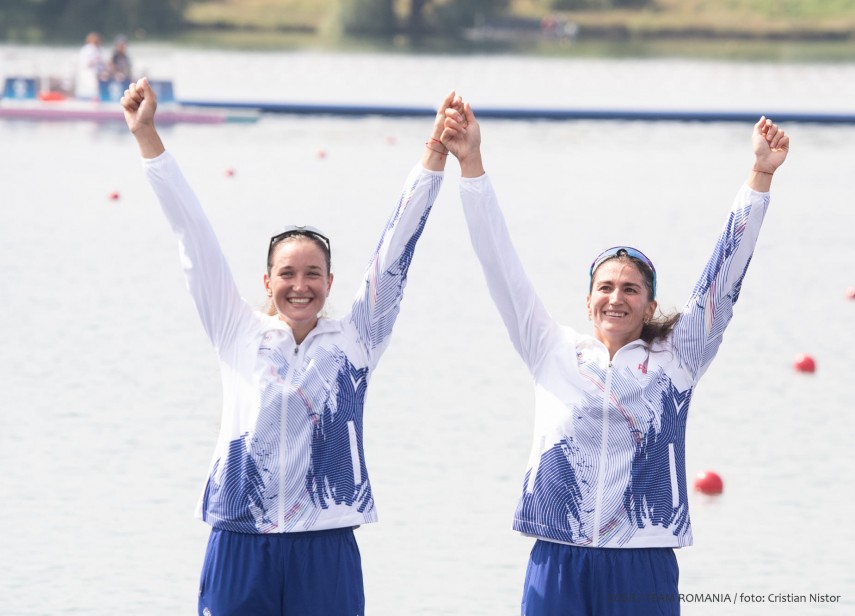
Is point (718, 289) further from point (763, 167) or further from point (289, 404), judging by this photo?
point (289, 404)

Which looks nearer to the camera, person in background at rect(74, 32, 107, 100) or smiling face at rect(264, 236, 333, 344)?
smiling face at rect(264, 236, 333, 344)

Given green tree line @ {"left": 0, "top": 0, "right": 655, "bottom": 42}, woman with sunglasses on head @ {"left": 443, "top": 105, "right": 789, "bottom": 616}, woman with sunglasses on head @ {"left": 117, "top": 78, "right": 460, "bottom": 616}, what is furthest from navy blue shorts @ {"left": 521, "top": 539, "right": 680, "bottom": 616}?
green tree line @ {"left": 0, "top": 0, "right": 655, "bottom": 42}

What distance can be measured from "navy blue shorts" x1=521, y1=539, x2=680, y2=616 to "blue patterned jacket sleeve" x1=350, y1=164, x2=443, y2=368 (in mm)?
717

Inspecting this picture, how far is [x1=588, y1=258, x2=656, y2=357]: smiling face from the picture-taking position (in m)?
4.22

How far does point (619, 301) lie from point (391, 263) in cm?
61

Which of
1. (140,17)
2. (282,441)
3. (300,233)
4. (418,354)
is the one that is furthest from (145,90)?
(140,17)

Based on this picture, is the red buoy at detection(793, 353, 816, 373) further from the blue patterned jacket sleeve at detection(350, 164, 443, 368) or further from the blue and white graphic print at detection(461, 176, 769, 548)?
the blue patterned jacket sleeve at detection(350, 164, 443, 368)

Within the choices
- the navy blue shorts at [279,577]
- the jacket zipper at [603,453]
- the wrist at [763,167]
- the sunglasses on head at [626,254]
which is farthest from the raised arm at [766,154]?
the navy blue shorts at [279,577]

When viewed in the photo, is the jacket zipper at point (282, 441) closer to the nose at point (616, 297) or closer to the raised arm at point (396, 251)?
the raised arm at point (396, 251)

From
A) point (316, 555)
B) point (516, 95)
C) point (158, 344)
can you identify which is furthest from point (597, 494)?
point (516, 95)

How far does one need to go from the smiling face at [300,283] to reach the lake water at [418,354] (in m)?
2.54

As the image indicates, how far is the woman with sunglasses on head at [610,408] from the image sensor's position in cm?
408

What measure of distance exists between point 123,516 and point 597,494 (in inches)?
157

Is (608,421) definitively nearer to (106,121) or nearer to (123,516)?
(123,516)
